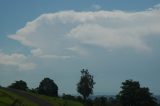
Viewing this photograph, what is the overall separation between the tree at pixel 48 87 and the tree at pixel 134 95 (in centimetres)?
2311

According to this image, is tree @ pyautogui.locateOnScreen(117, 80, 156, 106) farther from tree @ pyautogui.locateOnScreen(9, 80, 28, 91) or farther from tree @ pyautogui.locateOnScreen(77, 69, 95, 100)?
tree @ pyautogui.locateOnScreen(9, 80, 28, 91)

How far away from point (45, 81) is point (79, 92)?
21.9 m

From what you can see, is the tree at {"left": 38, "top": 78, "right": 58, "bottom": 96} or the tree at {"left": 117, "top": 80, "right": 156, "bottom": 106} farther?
the tree at {"left": 117, "top": 80, "right": 156, "bottom": 106}

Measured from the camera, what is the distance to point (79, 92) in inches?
4063

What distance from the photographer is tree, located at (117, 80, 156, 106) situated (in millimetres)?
98188

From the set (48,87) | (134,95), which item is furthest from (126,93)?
(48,87)

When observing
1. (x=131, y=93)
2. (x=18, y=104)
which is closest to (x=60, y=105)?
(x=18, y=104)

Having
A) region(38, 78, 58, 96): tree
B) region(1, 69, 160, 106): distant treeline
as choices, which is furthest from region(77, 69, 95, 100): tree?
region(38, 78, 58, 96): tree

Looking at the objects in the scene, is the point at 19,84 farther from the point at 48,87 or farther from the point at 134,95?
the point at 134,95

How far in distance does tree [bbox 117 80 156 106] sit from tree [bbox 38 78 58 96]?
23.1 m

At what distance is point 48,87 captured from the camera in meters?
85.1

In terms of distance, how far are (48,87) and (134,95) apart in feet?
83.5

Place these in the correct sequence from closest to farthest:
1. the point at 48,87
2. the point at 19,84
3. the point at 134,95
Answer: the point at 48,87
the point at 19,84
the point at 134,95

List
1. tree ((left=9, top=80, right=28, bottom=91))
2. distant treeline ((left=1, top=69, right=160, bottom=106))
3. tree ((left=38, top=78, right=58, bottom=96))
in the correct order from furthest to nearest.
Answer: distant treeline ((left=1, top=69, right=160, bottom=106)) < tree ((left=9, top=80, right=28, bottom=91)) < tree ((left=38, top=78, right=58, bottom=96))
